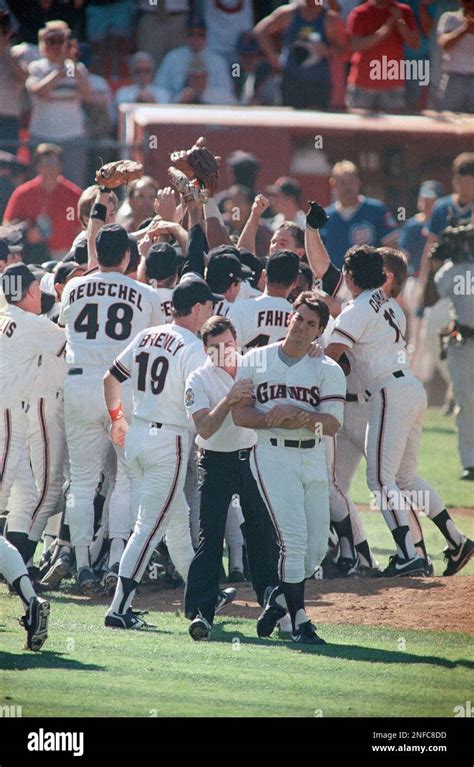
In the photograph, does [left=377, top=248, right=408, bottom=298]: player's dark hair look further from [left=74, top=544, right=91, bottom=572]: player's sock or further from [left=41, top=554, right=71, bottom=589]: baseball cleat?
[left=41, top=554, right=71, bottom=589]: baseball cleat

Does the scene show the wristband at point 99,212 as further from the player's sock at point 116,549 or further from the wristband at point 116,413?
the player's sock at point 116,549

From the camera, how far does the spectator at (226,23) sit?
1755 cm

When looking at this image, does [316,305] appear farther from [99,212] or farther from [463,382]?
[463,382]

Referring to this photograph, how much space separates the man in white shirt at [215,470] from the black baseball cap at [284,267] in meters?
1.08

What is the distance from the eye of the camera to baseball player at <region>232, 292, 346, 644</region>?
7723 millimetres

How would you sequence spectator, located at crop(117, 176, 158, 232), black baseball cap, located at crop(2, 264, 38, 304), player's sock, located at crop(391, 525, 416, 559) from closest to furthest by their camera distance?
black baseball cap, located at crop(2, 264, 38, 304)
player's sock, located at crop(391, 525, 416, 559)
spectator, located at crop(117, 176, 158, 232)

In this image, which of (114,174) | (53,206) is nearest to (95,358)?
(114,174)

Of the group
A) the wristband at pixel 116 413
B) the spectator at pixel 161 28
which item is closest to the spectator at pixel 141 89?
the spectator at pixel 161 28

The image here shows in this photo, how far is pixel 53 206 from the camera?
48.8ft

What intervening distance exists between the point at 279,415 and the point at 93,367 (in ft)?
6.05

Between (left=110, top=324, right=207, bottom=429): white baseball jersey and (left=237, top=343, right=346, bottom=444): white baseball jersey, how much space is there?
13.6 inches

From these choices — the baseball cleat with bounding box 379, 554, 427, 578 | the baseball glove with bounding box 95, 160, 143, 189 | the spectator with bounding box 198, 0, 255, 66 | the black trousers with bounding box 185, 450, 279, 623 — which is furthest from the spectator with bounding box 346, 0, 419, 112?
the black trousers with bounding box 185, 450, 279, 623

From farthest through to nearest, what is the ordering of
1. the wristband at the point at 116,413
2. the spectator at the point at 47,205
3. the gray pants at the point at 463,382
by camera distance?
the spectator at the point at 47,205, the gray pants at the point at 463,382, the wristband at the point at 116,413
